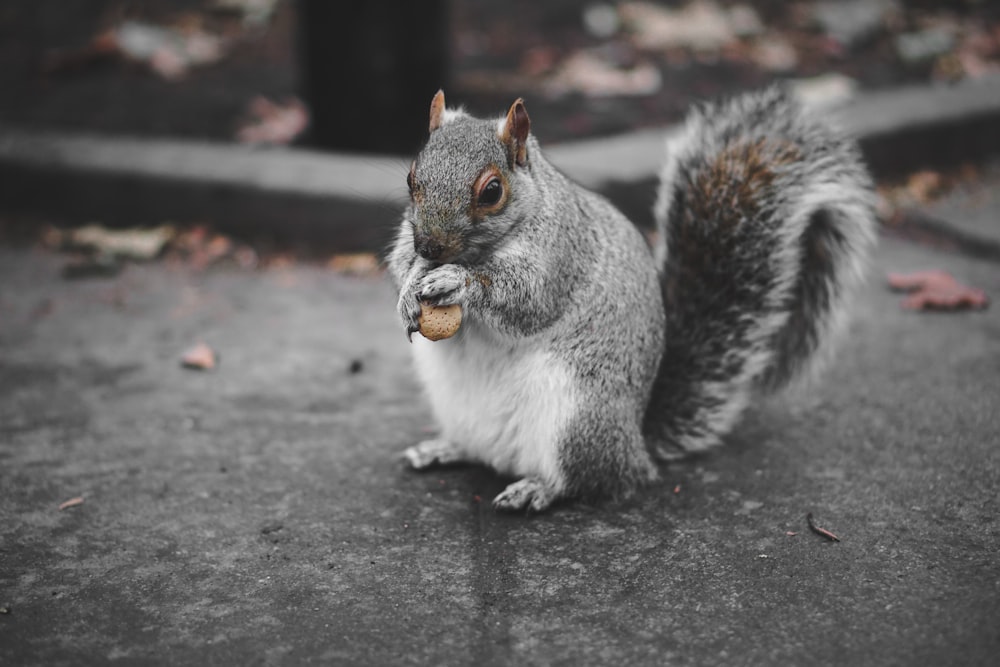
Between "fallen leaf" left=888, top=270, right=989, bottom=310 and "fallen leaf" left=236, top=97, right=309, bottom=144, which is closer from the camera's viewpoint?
"fallen leaf" left=888, top=270, right=989, bottom=310

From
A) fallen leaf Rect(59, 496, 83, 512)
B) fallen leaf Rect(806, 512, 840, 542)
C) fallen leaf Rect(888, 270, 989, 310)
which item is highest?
fallen leaf Rect(888, 270, 989, 310)

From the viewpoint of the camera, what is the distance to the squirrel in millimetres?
2195

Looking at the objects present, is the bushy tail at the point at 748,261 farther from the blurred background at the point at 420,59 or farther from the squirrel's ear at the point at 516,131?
the blurred background at the point at 420,59

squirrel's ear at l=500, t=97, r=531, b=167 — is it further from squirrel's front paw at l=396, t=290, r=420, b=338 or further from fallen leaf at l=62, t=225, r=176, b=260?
fallen leaf at l=62, t=225, r=176, b=260

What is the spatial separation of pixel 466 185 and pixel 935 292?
6.59ft

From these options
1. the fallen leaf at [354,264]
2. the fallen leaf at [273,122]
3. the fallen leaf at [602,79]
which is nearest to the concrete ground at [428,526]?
the fallen leaf at [354,264]

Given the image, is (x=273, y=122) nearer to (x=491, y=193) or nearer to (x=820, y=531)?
(x=491, y=193)

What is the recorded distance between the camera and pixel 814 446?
2.61 meters

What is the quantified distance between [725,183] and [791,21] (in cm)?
417

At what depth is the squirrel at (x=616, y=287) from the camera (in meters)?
2.20

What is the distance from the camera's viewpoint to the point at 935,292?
3.43m

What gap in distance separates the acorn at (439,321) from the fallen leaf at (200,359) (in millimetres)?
1205

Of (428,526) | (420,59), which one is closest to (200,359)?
(428,526)

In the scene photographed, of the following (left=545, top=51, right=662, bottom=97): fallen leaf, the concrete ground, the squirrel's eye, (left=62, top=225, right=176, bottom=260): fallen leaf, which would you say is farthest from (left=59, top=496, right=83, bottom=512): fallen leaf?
(left=545, top=51, right=662, bottom=97): fallen leaf
